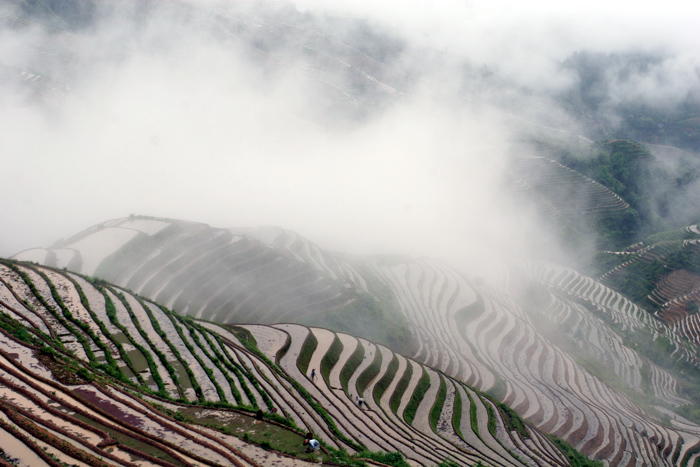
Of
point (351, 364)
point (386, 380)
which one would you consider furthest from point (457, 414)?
point (351, 364)

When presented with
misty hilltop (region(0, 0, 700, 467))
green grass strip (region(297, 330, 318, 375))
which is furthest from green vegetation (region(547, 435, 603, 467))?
green grass strip (region(297, 330, 318, 375))

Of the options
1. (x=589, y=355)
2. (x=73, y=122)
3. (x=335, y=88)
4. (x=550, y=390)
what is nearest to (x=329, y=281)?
(x=550, y=390)

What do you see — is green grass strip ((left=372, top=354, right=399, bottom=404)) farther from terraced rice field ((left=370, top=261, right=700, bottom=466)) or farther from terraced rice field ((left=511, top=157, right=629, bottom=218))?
terraced rice field ((left=511, top=157, right=629, bottom=218))

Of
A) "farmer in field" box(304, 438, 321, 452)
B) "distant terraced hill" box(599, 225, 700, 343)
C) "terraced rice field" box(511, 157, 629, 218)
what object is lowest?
"farmer in field" box(304, 438, 321, 452)

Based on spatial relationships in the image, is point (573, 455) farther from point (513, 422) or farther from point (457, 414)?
point (457, 414)

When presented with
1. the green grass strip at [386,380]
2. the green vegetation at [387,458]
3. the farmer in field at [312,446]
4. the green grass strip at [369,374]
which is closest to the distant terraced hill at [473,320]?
the green grass strip at [386,380]

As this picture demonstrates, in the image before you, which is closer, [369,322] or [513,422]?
[513,422]

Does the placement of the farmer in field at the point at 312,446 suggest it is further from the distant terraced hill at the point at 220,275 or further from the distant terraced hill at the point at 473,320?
the distant terraced hill at the point at 220,275
